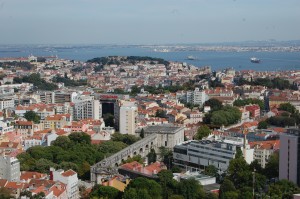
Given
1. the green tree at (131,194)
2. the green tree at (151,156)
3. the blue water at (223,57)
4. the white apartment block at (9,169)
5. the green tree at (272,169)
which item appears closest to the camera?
the green tree at (131,194)

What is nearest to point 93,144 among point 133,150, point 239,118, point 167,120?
point 133,150

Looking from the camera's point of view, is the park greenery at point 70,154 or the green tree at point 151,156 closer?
the park greenery at point 70,154

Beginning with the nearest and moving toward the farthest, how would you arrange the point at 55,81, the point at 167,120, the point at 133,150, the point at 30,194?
the point at 30,194
the point at 133,150
the point at 167,120
the point at 55,81

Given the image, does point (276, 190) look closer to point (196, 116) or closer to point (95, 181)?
point (95, 181)

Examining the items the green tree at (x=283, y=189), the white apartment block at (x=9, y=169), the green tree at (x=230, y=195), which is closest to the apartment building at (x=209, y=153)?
the green tree at (x=283, y=189)

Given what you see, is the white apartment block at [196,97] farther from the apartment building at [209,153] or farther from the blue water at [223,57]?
the blue water at [223,57]
